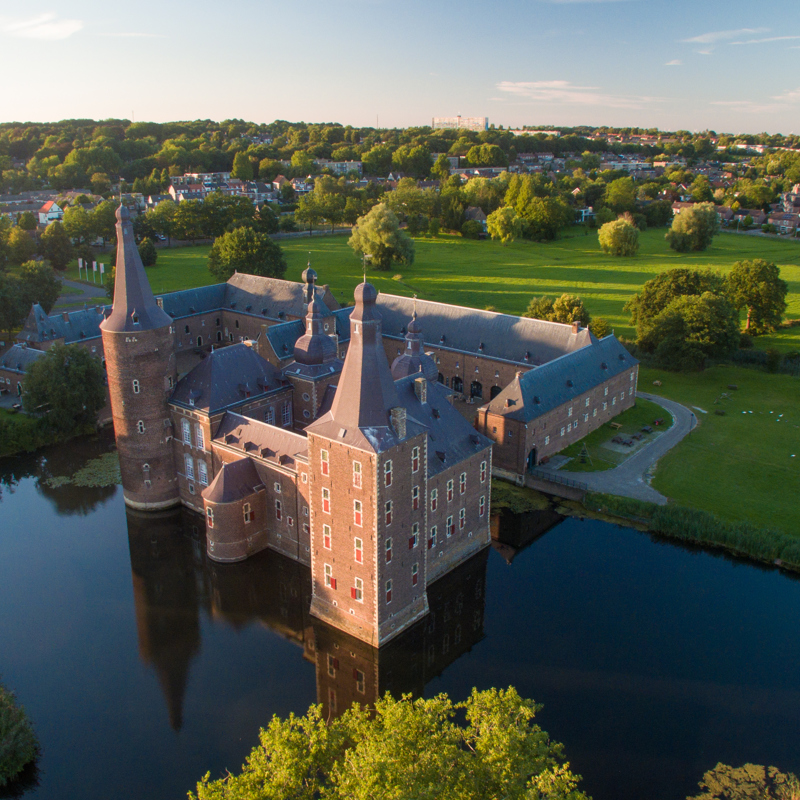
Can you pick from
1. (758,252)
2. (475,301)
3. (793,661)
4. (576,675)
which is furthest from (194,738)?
(758,252)

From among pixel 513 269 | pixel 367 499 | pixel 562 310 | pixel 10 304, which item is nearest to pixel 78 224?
pixel 10 304

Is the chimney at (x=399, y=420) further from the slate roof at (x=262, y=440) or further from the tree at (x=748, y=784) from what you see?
the tree at (x=748, y=784)

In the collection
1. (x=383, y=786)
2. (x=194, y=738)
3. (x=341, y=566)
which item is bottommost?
(x=194, y=738)

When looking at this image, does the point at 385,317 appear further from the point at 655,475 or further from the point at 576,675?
the point at 576,675

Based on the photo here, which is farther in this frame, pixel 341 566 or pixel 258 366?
pixel 258 366

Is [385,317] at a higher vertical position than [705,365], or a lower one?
higher

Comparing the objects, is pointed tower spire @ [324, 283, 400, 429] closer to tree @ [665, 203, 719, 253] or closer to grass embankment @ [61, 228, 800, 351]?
grass embankment @ [61, 228, 800, 351]

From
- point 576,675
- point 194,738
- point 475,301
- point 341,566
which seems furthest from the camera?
point 475,301
